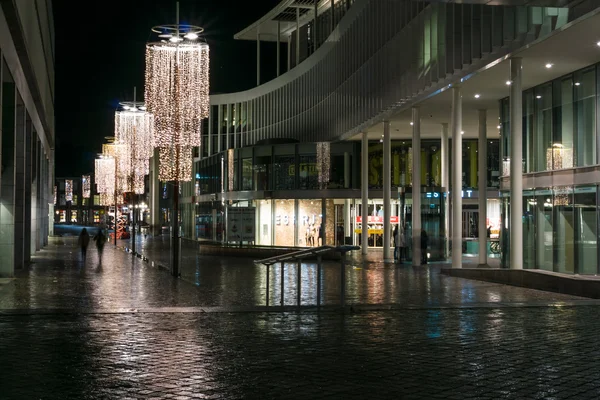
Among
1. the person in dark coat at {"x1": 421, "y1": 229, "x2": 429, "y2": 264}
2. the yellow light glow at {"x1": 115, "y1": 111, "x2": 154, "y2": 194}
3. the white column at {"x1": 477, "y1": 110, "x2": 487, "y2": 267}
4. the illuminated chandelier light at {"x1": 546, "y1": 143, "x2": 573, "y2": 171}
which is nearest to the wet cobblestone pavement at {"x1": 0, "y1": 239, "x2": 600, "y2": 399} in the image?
the illuminated chandelier light at {"x1": 546, "y1": 143, "x2": 573, "y2": 171}

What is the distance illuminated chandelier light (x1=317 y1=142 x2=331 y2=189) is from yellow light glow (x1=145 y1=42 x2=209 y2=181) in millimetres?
21420

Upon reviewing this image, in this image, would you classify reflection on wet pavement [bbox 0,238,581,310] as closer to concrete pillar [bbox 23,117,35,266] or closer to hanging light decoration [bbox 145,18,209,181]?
concrete pillar [bbox 23,117,35,266]

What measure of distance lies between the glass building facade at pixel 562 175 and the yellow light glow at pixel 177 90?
11.3 m

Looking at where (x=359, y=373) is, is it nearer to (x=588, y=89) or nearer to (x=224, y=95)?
(x=588, y=89)

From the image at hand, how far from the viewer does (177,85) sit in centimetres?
2781

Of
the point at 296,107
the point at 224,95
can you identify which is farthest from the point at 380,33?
the point at 224,95

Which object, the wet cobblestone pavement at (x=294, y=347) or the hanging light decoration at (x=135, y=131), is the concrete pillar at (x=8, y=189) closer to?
the wet cobblestone pavement at (x=294, y=347)

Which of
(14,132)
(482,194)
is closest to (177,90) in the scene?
(14,132)

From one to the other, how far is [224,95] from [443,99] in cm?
4841

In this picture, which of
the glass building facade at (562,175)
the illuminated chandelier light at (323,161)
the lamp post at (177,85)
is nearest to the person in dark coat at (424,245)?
the glass building facade at (562,175)

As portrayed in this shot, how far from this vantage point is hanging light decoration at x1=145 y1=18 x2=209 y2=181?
91.6 ft

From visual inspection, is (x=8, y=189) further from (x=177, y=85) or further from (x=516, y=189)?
(x=516, y=189)

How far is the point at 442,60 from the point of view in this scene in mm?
28766

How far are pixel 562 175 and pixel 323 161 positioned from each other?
25261mm
